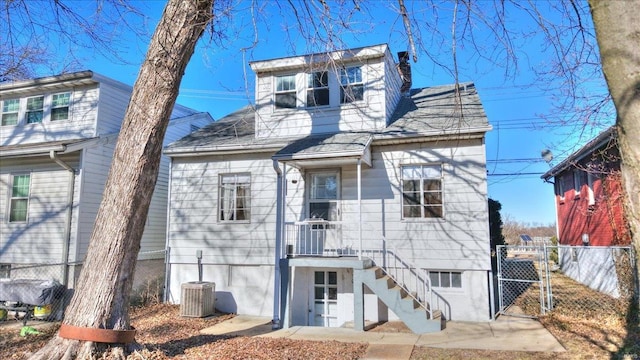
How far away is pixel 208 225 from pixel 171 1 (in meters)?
6.70

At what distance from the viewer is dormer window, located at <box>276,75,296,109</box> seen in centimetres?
1150

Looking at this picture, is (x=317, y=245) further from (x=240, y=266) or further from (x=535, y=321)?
Answer: (x=535, y=321)

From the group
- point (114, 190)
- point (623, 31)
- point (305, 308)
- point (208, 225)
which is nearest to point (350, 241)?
point (305, 308)

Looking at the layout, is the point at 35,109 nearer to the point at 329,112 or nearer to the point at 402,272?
the point at 329,112

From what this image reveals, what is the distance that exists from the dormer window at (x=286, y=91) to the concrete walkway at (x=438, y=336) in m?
5.77

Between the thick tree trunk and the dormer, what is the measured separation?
25.8 feet

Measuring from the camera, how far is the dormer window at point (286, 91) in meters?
11.5

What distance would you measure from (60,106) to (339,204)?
9.56 meters

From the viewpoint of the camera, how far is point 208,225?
448 inches

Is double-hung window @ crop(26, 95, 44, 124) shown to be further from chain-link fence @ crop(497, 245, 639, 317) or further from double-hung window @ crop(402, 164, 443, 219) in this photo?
chain-link fence @ crop(497, 245, 639, 317)

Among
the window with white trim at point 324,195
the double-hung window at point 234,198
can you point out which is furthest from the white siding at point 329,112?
the double-hung window at point 234,198

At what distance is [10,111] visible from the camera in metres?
13.7

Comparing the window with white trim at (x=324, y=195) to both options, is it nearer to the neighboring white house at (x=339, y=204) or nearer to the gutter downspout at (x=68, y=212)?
the neighboring white house at (x=339, y=204)

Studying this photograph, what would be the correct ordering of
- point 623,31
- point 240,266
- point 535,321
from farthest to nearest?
point 240,266, point 535,321, point 623,31
